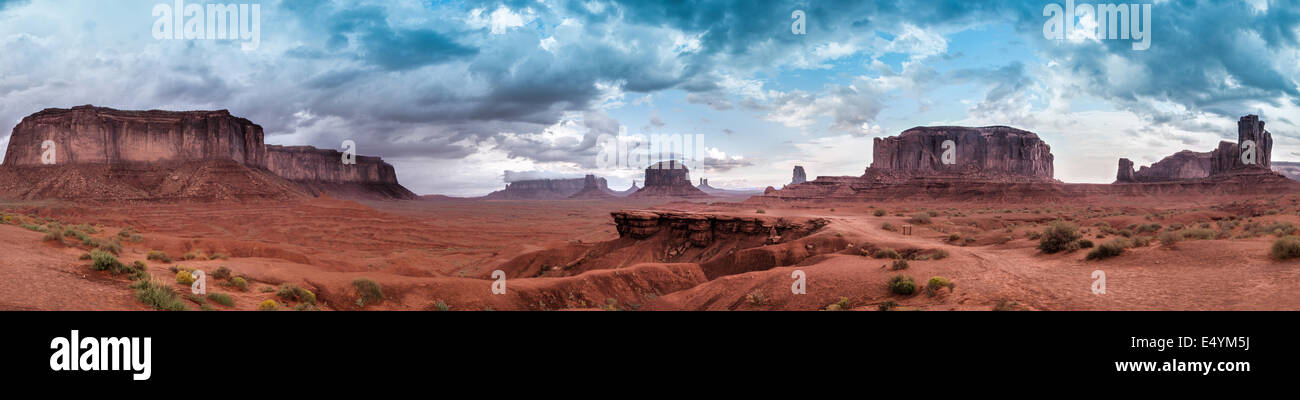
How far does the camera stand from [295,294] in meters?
12.6

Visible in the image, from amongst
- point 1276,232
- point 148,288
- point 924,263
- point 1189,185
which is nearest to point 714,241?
point 924,263

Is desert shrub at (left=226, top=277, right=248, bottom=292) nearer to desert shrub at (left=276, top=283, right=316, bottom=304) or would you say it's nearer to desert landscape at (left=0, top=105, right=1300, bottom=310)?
desert landscape at (left=0, top=105, right=1300, bottom=310)

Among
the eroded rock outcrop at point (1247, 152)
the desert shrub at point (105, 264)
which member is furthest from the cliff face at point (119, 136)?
the eroded rock outcrop at point (1247, 152)

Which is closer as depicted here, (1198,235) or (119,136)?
(1198,235)

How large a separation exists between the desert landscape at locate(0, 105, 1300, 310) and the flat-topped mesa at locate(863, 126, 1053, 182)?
1174 inches

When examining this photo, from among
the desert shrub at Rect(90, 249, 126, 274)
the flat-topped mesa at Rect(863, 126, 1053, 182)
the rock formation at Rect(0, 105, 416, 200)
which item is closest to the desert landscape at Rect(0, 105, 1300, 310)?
the desert shrub at Rect(90, 249, 126, 274)

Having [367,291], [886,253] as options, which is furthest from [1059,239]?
[367,291]

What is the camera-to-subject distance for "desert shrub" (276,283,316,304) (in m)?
12.3

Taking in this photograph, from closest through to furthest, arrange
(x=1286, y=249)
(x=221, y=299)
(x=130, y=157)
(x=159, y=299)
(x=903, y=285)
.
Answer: (x=159, y=299) → (x=221, y=299) → (x=1286, y=249) → (x=903, y=285) → (x=130, y=157)

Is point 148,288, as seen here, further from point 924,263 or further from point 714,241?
point 714,241

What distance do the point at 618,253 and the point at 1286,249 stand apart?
73.7 feet

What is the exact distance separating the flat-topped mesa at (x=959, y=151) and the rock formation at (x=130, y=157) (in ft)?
353

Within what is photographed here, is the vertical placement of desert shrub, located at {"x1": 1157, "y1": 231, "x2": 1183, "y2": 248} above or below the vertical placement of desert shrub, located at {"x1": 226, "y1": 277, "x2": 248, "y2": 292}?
above

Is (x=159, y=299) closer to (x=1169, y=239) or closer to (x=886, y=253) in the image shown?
→ (x=886, y=253)
